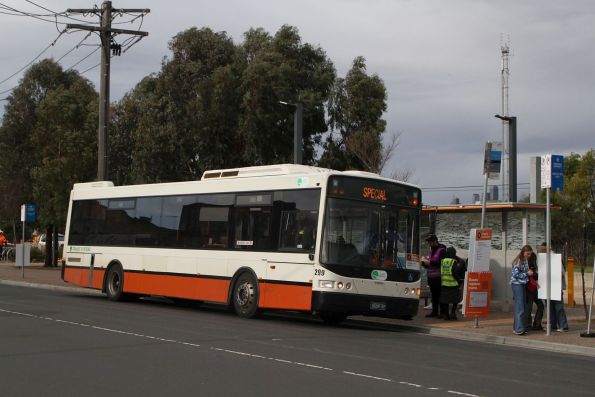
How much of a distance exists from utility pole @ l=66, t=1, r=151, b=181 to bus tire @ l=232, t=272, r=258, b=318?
10238 millimetres

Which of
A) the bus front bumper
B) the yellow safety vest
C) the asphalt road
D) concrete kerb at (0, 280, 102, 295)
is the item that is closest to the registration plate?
the bus front bumper

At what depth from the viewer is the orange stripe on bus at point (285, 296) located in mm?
15609

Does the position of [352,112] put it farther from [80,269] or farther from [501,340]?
[501,340]

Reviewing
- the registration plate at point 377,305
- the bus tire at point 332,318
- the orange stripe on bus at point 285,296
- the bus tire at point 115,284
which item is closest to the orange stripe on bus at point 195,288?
the orange stripe on bus at point 285,296

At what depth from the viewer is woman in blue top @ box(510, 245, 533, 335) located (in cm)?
1540

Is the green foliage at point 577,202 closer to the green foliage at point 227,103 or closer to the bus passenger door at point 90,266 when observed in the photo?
the green foliage at point 227,103

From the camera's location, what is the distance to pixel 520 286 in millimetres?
15602

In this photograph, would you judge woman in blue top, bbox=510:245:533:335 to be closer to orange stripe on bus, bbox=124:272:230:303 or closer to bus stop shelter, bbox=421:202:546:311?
bus stop shelter, bbox=421:202:546:311

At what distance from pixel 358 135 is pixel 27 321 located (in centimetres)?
1986

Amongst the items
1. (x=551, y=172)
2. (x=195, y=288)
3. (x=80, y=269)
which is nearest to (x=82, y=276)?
(x=80, y=269)

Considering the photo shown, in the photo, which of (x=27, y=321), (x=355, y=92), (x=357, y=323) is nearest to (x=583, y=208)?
(x=355, y=92)

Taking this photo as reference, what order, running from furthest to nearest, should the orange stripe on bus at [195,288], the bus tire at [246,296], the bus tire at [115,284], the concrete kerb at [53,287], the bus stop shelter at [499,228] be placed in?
the concrete kerb at [53,287] < the bus tire at [115,284] < the bus stop shelter at [499,228] < the bus tire at [246,296] < the orange stripe on bus at [195,288]

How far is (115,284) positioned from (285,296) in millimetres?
7548

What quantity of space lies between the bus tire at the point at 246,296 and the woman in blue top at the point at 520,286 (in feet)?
18.2
